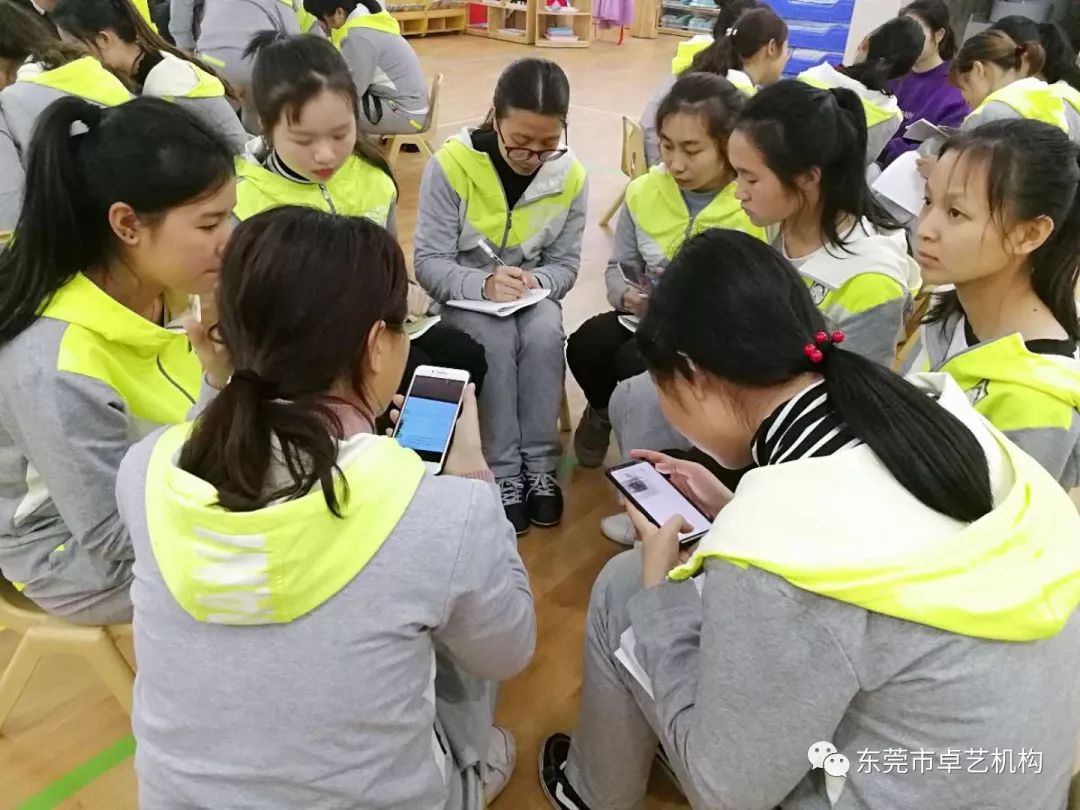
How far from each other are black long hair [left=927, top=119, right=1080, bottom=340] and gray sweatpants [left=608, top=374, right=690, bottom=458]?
74cm

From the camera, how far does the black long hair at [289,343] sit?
76 cm

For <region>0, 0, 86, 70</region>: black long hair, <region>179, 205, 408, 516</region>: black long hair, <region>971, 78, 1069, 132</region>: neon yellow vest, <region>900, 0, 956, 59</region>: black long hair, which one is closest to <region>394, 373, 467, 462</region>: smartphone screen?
<region>179, 205, 408, 516</region>: black long hair

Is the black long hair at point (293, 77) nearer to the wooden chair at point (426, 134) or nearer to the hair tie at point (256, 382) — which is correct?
the hair tie at point (256, 382)

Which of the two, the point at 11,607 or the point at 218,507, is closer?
the point at 218,507

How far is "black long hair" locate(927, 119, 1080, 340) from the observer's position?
1299 millimetres

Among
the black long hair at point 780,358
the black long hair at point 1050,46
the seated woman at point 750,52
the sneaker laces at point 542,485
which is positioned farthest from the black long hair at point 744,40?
the black long hair at point 780,358

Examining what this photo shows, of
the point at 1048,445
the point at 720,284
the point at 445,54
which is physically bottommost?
the point at 445,54

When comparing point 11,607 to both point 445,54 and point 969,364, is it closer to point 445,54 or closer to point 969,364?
point 969,364

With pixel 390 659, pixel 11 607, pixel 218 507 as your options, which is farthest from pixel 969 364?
pixel 11 607

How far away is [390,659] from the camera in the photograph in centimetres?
81

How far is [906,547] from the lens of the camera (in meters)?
0.75

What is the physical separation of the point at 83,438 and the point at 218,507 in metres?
0.49

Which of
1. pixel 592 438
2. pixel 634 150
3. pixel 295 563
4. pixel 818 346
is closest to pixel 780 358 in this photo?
pixel 818 346

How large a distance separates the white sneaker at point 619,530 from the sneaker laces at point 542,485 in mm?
159
